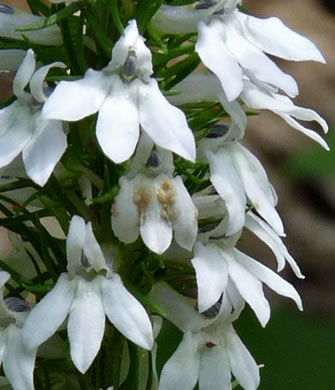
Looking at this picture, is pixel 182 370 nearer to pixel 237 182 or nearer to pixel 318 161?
pixel 237 182

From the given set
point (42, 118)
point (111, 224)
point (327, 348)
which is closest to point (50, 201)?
point (111, 224)

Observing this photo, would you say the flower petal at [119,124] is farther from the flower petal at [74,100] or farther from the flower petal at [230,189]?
the flower petal at [230,189]

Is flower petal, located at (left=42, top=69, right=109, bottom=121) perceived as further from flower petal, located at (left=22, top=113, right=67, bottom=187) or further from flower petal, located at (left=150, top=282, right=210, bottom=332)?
flower petal, located at (left=150, top=282, right=210, bottom=332)

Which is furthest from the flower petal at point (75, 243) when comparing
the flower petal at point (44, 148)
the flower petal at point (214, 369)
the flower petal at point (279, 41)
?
the flower petal at point (279, 41)

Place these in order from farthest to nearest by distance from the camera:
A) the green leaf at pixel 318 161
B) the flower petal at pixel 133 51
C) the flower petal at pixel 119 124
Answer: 1. the green leaf at pixel 318 161
2. the flower petal at pixel 133 51
3. the flower petal at pixel 119 124

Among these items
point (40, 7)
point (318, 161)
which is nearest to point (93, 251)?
point (40, 7)

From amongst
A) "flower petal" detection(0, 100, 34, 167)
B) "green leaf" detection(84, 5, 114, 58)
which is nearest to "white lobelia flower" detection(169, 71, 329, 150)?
"green leaf" detection(84, 5, 114, 58)
